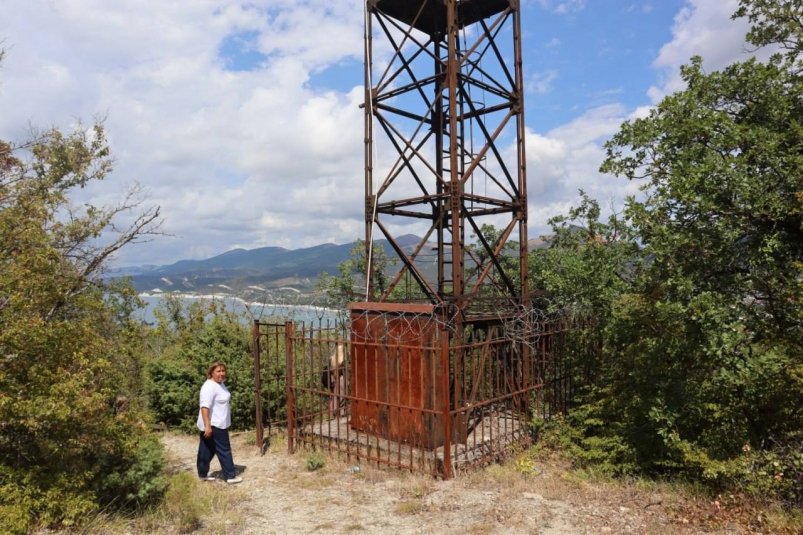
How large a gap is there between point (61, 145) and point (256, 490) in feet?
45.2

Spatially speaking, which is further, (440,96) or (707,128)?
(440,96)

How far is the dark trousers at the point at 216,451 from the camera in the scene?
7707 mm

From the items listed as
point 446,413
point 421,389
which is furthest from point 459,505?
point 421,389

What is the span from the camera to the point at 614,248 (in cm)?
1012

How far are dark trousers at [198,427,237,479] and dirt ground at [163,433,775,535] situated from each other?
24 centimetres

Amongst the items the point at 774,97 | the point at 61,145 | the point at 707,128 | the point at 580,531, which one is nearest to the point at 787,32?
the point at 774,97

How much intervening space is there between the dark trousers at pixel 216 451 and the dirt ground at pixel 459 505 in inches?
9.6

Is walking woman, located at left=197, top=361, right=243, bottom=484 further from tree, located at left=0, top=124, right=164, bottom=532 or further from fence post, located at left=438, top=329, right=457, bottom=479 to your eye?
fence post, located at left=438, top=329, right=457, bottom=479

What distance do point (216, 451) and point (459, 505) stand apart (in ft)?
12.0

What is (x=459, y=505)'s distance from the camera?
6492mm

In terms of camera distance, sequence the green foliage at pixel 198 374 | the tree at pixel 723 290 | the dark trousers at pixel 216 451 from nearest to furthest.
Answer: the tree at pixel 723 290, the dark trousers at pixel 216 451, the green foliage at pixel 198 374

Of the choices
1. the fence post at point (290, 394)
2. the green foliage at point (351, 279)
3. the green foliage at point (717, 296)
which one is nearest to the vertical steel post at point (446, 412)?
the green foliage at point (717, 296)

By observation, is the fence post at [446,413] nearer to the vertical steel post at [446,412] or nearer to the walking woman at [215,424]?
the vertical steel post at [446,412]

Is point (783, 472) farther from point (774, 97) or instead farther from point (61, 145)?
point (61, 145)
